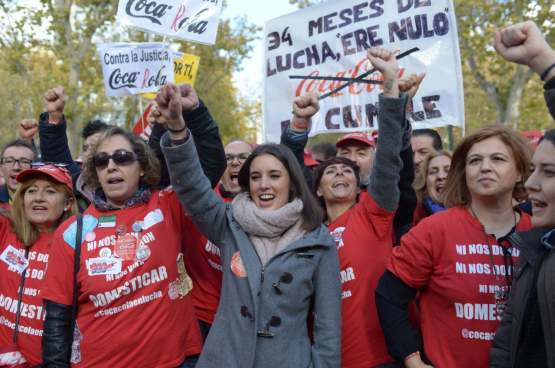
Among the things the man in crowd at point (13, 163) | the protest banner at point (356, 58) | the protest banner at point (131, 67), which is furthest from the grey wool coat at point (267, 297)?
the protest banner at point (131, 67)

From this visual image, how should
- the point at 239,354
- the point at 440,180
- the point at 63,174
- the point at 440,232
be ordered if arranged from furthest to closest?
the point at 440,180 → the point at 63,174 → the point at 440,232 → the point at 239,354

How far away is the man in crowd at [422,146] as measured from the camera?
5.04m

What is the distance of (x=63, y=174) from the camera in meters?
3.51

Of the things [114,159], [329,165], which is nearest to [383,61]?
[329,165]

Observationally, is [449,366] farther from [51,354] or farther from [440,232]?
[51,354]

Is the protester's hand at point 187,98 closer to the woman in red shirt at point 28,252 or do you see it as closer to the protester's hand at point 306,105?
the protester's hand at point 306,105

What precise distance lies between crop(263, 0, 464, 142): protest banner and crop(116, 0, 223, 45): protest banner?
0.64 m

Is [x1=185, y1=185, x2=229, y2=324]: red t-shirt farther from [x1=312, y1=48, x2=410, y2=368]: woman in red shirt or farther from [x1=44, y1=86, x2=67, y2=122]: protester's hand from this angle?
[x1=44, y1=86, x2=67, y2=122]: protester's hand

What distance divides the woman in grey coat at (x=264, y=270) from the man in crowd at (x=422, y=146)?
93.2 inches

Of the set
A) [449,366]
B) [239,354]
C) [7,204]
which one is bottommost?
[449,366]

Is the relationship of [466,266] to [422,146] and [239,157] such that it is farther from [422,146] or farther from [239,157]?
[422,146]

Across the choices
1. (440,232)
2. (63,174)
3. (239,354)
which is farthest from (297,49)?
(239,354)

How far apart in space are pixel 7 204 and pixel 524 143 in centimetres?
380

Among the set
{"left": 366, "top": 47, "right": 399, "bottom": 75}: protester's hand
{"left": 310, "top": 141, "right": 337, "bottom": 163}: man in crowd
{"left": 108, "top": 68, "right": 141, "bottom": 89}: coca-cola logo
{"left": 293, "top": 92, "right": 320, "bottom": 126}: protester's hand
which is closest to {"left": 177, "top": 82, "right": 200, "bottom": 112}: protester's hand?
{"left": 293, "top": 92, "right": 320, "bottom": 126}: protester's hand
